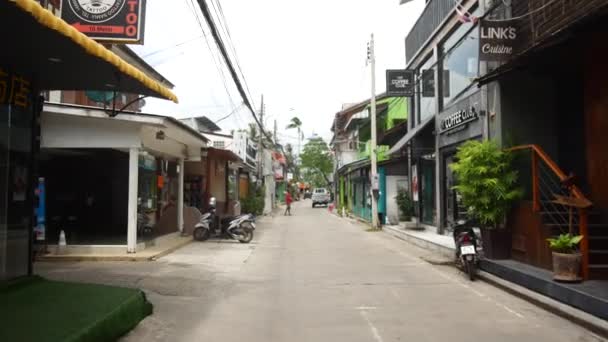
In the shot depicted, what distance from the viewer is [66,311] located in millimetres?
5949

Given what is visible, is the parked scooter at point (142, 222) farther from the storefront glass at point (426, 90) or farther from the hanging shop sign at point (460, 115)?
the storefront glass at point (426, 90)

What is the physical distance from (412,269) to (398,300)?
11.6 feet

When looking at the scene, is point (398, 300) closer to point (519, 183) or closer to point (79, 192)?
point (519, 183)

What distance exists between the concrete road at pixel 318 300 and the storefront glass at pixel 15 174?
1719mm

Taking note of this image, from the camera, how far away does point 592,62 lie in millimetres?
9680

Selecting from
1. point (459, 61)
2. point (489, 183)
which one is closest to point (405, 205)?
point (459, 61)

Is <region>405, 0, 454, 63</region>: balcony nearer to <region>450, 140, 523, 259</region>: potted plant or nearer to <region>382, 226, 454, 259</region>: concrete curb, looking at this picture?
<region>382, 226, 454, 259</region>: concrete curb

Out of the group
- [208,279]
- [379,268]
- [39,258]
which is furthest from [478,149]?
[39,258]

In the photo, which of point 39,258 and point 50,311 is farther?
point 39,258

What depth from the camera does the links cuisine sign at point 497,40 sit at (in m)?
11.0

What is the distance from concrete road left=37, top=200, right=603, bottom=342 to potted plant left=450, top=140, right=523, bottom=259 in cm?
98

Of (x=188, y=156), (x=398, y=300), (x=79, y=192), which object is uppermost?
(x=188, y=156)

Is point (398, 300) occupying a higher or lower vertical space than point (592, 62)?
lower

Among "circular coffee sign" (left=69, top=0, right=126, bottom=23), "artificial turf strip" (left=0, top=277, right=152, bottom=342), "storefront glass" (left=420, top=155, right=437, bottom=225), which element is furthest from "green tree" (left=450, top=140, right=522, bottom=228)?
"storefront glass" (left=420, top=155, right=437, bottom=225)
